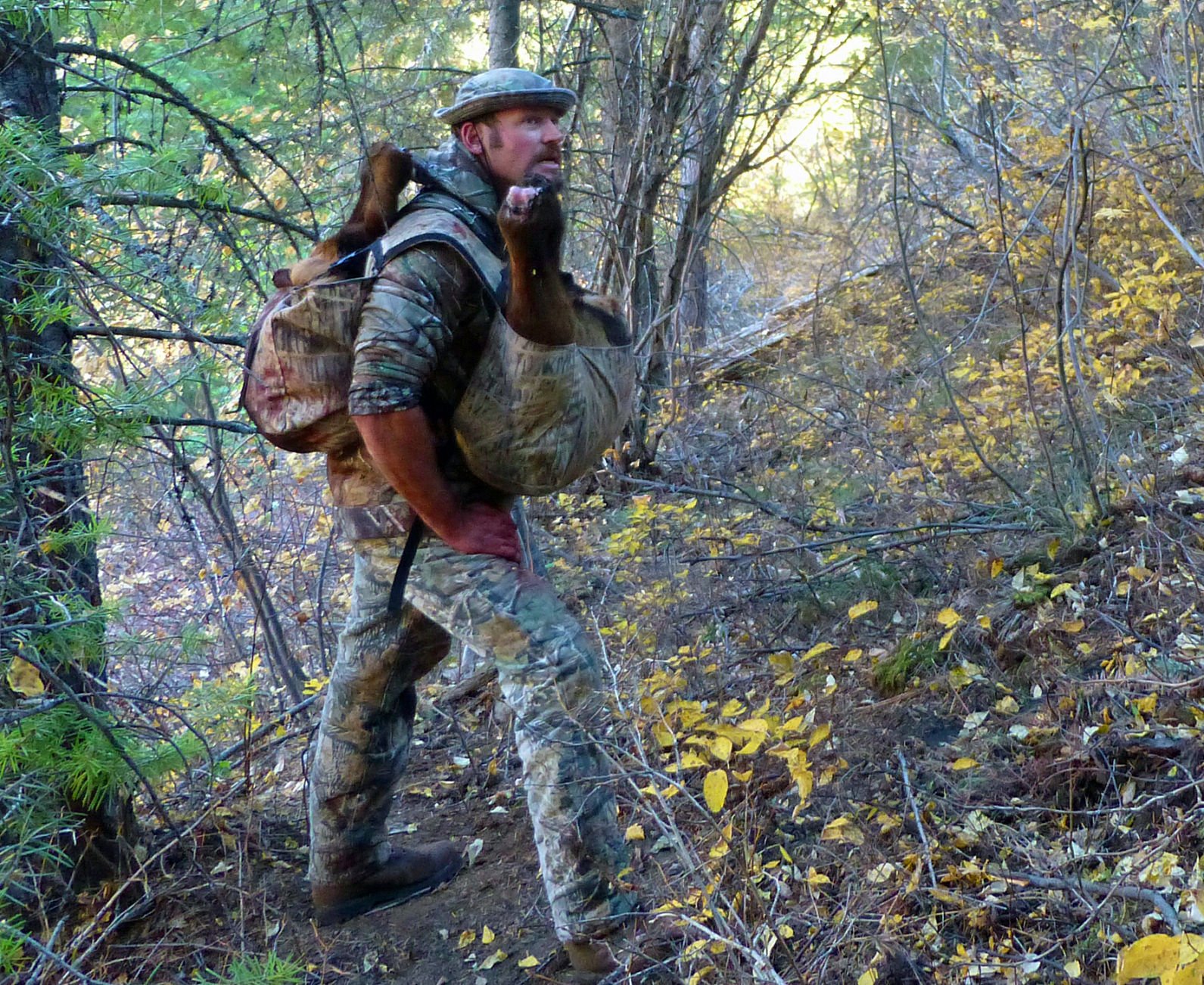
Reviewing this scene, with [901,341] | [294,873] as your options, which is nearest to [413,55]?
[901,341]

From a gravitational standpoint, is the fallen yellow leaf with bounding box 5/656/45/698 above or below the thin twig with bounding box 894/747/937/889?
above

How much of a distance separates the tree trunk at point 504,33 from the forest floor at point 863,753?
2.48 meters

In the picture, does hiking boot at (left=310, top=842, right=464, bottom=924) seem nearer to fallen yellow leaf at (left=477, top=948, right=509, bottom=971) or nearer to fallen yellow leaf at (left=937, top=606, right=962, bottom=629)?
fallen yellow leaf at (left=477, top=948, right=509, bottom=971)

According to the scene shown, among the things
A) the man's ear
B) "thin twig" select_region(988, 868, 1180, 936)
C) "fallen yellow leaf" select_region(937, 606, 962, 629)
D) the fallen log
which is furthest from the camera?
the fallen log

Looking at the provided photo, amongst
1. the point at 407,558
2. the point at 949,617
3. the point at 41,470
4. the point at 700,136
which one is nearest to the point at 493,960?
the point at 407,558

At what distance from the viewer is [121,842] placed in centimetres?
392

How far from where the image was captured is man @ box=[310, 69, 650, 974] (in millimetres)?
2994

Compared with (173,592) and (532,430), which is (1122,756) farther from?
(173,592)

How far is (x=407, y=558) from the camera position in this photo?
10.9 feet

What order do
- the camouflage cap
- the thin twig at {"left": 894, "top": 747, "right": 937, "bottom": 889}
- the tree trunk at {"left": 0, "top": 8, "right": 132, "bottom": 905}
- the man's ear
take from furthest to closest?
the man's ear < the camouflage cap < the tree trunk at {"left": 0, "top": 8, "right": 132, "bottom": 905} < the thin twig at {"left": 894, "top": 747, "right": 937, "bottom": 889}

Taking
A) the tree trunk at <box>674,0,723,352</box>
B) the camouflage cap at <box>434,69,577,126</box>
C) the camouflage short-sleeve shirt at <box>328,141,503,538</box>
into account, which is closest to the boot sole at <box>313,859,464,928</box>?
the camouflage short-sleeve shirt at <box>328,141,503,538</box>

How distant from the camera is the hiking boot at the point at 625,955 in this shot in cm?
293

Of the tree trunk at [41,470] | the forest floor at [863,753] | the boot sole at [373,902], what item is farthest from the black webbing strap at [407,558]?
the boot sole at [373,902]

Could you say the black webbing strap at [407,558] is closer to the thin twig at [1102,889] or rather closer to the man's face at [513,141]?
the man's face at [513,141]
